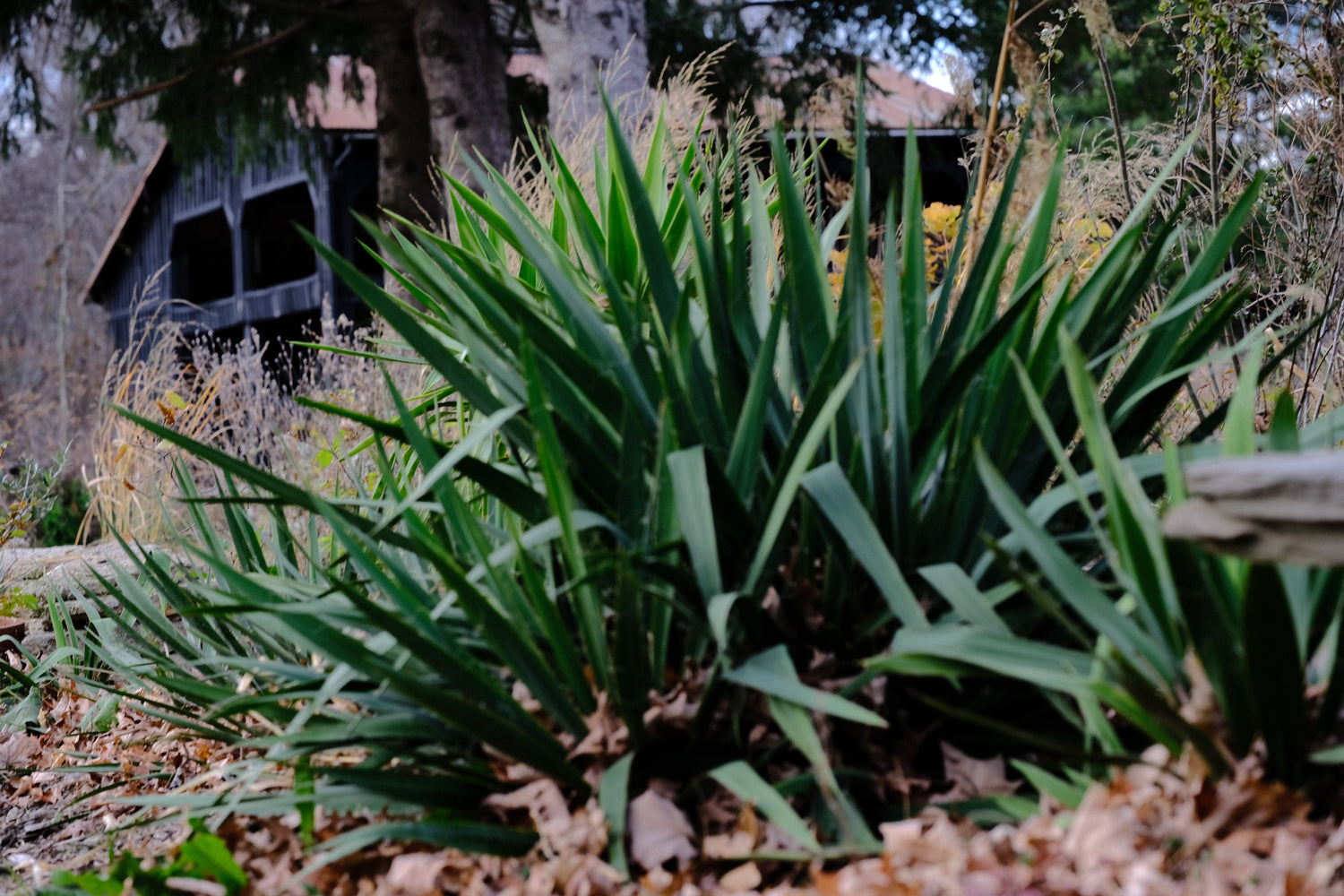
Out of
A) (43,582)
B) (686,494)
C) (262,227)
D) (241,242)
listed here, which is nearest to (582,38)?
→ (43,582)

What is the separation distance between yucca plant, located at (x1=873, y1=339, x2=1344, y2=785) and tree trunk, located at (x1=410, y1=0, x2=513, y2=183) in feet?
22.4

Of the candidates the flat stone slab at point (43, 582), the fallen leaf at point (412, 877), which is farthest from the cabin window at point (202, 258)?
the fallen leaf at point (412, 877)

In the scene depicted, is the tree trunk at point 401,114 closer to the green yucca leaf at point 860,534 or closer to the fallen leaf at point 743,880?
the green yucca leaf at point 860,534

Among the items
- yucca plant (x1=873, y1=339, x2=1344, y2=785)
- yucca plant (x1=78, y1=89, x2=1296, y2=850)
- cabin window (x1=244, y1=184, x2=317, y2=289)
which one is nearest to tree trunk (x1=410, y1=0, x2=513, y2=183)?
yucca plant (x1=78, y1=89, x2=1296, y2=850)

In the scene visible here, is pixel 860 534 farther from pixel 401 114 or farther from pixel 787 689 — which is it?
pixel 401 114

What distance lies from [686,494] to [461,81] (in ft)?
23.6

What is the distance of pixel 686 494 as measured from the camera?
145cm

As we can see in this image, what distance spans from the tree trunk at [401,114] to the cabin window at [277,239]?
11.5 metres

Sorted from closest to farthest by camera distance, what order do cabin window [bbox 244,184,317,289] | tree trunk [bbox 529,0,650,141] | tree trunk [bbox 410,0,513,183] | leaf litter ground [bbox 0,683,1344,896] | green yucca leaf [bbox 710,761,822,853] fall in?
leaf litter ground [bbox 0,683,1344,896], green yucca leaf [bbox 710,761,822,853], tree trunk [bbox 529,0,650,141], tree trunk [bbox 410,0,513,183], cabin window [bbox 244,184,317,289]

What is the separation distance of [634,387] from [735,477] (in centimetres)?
22

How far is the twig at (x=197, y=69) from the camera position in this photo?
30.0 feet

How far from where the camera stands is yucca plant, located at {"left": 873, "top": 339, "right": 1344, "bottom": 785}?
1.21 m

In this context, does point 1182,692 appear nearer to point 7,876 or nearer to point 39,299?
point 7,876

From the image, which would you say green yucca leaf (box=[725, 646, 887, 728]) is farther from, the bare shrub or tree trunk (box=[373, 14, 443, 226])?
tree trunk (box=[373, 14, 443, 226])
